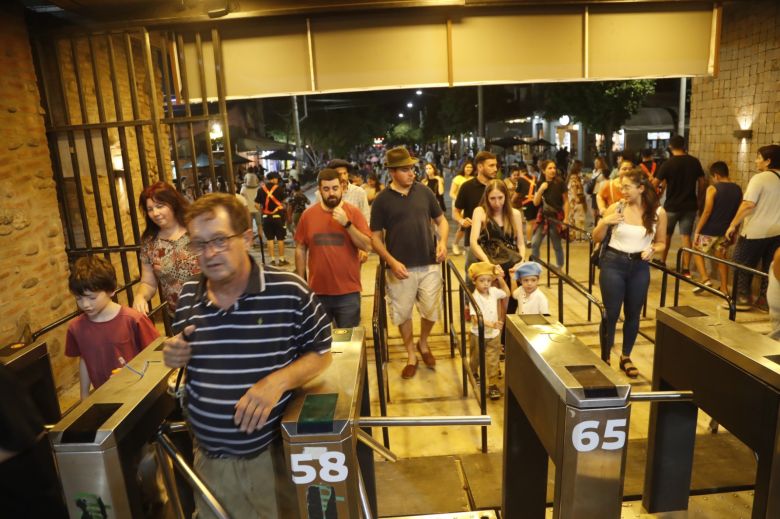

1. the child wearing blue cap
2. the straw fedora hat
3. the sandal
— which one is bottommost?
the sandal

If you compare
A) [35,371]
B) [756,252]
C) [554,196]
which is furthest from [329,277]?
[554,196]

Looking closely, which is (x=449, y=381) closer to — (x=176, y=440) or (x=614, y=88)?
(x=176, y=440)

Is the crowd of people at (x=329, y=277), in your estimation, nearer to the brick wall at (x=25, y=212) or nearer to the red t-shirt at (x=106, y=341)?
the red t-shirt at (x=106, y=341)

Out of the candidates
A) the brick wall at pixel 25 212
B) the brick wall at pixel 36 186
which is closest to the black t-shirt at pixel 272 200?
the brick wall at pixel 36 186

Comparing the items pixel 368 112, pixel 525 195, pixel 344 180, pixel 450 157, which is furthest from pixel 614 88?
pixel 450 157

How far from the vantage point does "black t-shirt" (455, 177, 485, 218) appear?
19.3ft

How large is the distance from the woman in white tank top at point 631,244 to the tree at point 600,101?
12706mm

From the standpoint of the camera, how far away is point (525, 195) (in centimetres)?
892

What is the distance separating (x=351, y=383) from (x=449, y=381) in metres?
3.02

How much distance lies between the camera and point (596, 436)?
1.96 meters

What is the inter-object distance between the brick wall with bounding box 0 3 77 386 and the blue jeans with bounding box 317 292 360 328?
99.6 inches

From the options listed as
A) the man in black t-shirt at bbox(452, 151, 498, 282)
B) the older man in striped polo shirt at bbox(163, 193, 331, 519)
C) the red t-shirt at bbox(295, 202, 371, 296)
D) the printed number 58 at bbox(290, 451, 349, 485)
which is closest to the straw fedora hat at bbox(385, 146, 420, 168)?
the red t-shirt at bbox(295, 202, 371, 296)

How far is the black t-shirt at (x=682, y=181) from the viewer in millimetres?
7500

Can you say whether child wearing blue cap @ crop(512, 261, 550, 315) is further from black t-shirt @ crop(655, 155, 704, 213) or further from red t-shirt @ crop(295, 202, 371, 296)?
black t-shirt @ crop(655, 155, 704, 213)
